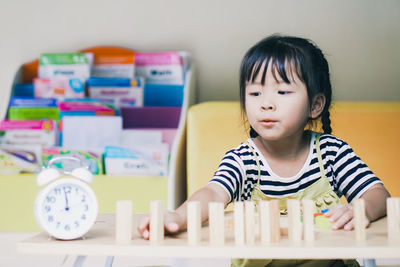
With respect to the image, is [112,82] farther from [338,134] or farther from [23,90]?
[338,134]

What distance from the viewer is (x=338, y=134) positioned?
1.72 metres

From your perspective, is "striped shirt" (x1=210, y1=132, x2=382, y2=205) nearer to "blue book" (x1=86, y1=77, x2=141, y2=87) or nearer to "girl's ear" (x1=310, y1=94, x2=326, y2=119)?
"girl's ear" (x1=310, y1=94, x2=326, y2=119)

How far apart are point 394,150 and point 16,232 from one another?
51.4 inches

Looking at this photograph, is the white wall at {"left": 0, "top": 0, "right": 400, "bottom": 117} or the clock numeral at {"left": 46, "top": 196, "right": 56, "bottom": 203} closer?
the clock numeral at {"left": 46, "top": 196, "right": 56, "bottom": 203}

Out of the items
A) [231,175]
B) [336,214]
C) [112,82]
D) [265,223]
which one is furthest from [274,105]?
[112,82]

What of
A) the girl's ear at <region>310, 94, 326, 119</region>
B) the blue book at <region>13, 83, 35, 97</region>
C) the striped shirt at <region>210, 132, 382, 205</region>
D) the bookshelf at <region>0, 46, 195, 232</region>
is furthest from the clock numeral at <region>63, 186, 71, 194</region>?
the blue book at <region>13, 83, 35, 97</region>

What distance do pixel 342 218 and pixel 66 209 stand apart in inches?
15.5

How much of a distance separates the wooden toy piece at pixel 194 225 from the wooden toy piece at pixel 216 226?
0.7 inches

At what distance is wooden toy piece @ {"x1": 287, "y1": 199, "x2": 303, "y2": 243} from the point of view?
631mm

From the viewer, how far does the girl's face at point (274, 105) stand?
0.96 metres

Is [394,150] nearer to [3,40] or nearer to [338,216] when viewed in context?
[338,216]

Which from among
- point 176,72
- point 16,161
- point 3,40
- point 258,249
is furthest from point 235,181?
point 3,40

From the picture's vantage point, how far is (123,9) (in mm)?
2309

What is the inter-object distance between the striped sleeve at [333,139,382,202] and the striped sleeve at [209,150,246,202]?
A: 196 mm
